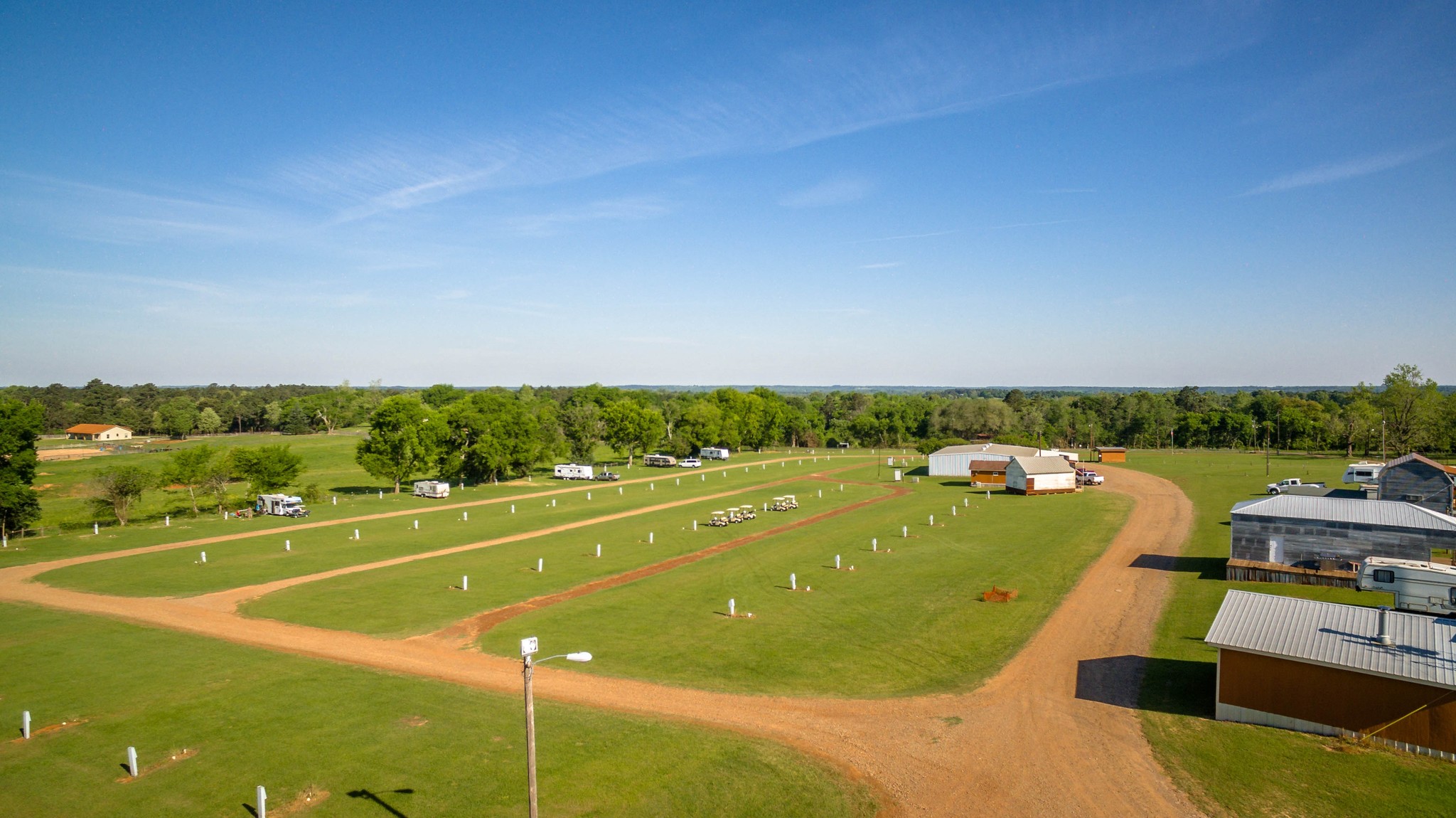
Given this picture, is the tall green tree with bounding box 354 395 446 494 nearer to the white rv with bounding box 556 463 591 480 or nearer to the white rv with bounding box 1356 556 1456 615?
the white rv with bounding box 556 463 591 480

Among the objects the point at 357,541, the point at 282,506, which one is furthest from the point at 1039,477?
the point at 282,506

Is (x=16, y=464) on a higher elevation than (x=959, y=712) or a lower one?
higher

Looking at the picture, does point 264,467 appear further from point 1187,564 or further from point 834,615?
point 1187,564

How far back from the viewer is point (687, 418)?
12450cm

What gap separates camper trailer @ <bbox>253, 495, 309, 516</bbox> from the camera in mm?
→ 64625

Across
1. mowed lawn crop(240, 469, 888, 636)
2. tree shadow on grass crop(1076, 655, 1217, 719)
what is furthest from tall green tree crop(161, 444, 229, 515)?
tree shadow on grass crop(1076, 655, 1217, 719)

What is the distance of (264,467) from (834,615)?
60.9 m

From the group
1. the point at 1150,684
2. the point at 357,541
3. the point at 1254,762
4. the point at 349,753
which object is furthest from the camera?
the point at 357,541

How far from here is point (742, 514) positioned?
202 feet

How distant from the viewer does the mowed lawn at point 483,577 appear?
34.2 metres

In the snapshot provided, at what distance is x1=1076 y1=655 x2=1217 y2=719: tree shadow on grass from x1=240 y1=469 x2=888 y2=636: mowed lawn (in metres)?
26.5

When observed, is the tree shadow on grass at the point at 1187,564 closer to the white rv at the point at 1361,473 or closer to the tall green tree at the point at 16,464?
the white rv at the point at 1361,473

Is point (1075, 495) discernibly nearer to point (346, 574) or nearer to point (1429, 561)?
Result: point (1429, 561)

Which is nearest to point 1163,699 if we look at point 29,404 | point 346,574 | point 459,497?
point 346,574
